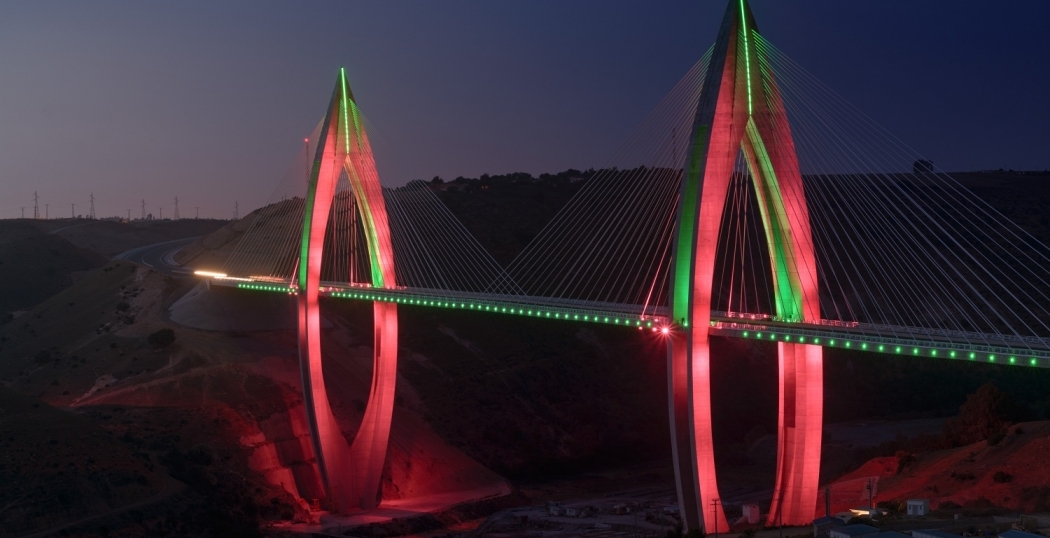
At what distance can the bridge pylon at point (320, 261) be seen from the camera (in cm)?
4738

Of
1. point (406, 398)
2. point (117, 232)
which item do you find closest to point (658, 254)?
point (406, 398)

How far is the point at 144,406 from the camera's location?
2144 inches

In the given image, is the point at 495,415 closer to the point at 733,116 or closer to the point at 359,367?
the point at 359,367

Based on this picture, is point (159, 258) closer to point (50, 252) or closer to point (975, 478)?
point (50, 252)

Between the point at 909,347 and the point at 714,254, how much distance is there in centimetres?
613

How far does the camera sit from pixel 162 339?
2421 inches

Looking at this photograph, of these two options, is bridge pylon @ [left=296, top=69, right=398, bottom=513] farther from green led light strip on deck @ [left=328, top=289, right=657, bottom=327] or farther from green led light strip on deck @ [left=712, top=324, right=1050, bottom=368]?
green led light strip on deck @ [left=712, top=324, right=1050, bottom=368]

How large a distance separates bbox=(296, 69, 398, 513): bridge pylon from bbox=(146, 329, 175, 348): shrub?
1662cm

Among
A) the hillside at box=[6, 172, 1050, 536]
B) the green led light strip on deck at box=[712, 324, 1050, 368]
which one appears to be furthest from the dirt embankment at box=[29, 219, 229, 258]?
the green led light strip on deck at box=[712, 324, 1050, 368]

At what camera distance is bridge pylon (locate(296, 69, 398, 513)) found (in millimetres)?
47375

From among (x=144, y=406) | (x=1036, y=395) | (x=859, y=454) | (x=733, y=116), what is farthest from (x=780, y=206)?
(x=1036, y=395)

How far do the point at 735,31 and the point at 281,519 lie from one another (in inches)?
1055

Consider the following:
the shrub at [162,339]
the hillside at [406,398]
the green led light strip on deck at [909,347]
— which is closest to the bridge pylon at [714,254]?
the green led light strip on deck at [909,347]

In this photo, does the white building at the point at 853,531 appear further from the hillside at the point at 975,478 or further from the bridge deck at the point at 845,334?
the hillside at the point at 975,478
